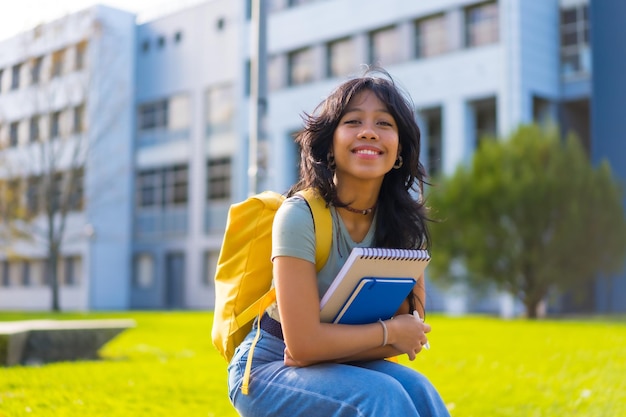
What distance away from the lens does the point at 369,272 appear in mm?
2834

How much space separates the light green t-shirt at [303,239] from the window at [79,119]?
30654 millimetres

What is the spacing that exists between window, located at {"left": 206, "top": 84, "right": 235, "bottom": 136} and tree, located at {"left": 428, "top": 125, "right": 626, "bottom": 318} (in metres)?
19.3

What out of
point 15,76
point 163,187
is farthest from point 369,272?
point 163,187

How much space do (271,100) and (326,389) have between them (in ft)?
116

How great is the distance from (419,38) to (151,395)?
2748 cm

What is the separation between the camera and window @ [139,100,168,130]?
45.0 metres

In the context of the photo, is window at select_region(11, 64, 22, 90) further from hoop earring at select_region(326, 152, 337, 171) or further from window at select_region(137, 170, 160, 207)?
hoop earring at select_region(326, 152, 337, 171)

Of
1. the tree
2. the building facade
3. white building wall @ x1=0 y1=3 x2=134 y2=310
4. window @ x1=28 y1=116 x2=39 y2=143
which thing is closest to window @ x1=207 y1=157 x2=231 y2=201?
the building facade

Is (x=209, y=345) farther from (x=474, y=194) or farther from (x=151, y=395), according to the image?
(x=474, y=194)

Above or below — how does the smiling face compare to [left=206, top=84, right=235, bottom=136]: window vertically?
below

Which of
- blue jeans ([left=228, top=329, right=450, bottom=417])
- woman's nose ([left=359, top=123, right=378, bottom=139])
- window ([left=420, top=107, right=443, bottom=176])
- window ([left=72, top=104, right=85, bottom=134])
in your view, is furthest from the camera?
window ([left=420, top=107, right=443, bottom=176])

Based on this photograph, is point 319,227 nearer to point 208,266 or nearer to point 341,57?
point 341,57

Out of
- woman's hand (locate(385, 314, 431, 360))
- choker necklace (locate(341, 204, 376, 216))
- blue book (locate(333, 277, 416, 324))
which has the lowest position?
woman's hand (locate(385, 314, 431, 360))

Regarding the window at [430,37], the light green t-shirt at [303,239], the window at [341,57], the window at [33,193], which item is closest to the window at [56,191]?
the window at [33,193]
